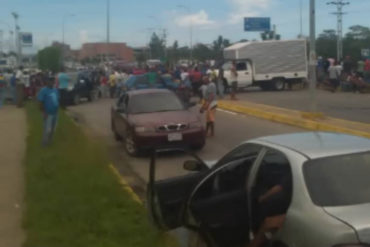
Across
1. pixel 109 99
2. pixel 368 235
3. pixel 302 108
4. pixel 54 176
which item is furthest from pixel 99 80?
pixel 368 235

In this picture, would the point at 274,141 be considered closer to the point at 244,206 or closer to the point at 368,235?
the point at 244,206

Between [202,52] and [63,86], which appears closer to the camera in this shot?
[63,86]

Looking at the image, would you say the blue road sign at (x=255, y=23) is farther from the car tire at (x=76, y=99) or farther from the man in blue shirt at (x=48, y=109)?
the man in blue shirt at (x=48, y=109)

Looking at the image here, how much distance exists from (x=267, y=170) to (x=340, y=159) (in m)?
0.61

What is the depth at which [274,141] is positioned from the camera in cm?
529

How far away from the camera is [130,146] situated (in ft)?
43.4

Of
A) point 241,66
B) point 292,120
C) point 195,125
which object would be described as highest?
point 241,66

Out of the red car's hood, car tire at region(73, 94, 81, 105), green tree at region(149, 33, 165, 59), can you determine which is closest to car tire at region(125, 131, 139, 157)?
the red car's hood

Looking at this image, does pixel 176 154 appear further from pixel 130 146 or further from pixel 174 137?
pixel 130 146

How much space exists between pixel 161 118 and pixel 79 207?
5370mm

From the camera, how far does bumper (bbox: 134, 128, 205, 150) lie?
1270cm

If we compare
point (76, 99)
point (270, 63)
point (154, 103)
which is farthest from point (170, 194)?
point (270, 63)

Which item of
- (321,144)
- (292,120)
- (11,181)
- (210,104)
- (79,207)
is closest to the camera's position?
(321,144)

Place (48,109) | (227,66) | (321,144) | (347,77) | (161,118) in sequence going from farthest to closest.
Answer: (227,66) → (347,77) → (48,109) → (161,118) → (321,144)
